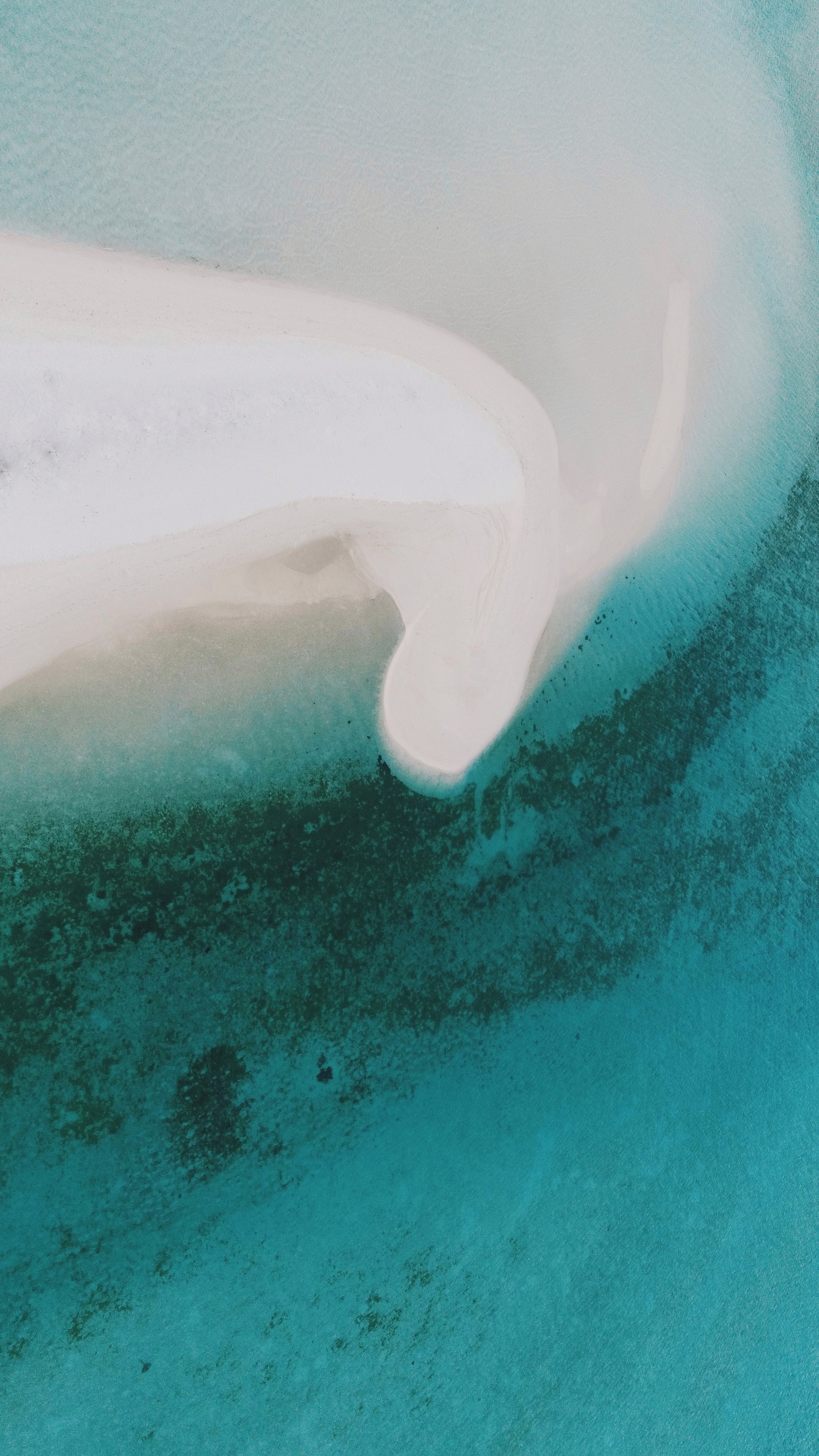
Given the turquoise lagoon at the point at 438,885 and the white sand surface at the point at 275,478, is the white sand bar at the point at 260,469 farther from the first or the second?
the turquoise lagoon at the point at 438,885

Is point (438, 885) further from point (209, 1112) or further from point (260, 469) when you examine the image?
point (260, 469)

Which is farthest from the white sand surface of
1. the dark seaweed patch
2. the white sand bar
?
the dark seaweed patch

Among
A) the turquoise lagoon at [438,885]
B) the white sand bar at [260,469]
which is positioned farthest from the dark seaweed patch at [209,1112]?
the white sand bar at [260,469]

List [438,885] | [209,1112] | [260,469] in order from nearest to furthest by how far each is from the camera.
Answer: [209,1112] < [260,469] < [438,885]

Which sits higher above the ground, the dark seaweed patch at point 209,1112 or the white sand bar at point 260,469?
the white sand bar at point 260,469

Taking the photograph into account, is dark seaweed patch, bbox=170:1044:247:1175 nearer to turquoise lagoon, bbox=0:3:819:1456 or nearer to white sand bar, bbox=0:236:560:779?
turquoise lagoon, bbox=0:3:819:1456

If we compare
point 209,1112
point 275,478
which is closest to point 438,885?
point 209,1112
